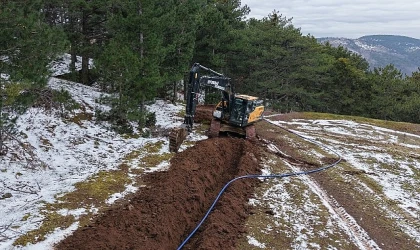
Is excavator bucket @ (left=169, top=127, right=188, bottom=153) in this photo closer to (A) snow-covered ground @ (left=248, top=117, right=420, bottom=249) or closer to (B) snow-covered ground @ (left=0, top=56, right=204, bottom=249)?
(B) snow-covered ground @ (left=0, top=56, right=204, bottom=249)

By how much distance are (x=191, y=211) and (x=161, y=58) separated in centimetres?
876

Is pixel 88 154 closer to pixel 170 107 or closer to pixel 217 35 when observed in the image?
pixel 170 107

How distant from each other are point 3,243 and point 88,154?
18.2ft

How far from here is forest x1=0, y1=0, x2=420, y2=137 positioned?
929cm

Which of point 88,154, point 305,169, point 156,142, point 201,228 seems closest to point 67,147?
point 88,154

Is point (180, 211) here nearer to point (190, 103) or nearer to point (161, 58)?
point (190, 103)

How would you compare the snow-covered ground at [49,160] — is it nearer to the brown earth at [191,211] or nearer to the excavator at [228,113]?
the brown earth at [191,211]

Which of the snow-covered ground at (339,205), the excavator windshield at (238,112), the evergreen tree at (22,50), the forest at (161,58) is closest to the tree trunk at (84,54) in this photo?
the forest at (161,58)

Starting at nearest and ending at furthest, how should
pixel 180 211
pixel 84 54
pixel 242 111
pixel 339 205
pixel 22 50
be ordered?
pixel 22 50
pixel 180 211
pixel 339 205
pixel 242 111
pixel 84 54

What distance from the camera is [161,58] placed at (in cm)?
1639

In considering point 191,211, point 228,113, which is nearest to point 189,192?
point 191,211

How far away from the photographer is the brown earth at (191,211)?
7918 mm

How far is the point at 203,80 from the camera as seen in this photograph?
14484mm

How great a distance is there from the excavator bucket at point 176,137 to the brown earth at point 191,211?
0.40 m
